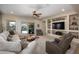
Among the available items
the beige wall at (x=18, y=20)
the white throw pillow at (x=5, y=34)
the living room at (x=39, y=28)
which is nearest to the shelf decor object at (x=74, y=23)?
the living room at (x=39, y=28)

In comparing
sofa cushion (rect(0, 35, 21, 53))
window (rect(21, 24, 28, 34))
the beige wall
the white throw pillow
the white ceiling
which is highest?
the white ceiling

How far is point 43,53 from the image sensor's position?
7.87ft

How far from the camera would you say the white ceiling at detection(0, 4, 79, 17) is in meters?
2.35

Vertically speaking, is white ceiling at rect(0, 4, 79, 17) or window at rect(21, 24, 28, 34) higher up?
white ceiling at rect(0, 4, 79, 17)

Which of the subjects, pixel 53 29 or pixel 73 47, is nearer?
pixel 73 47

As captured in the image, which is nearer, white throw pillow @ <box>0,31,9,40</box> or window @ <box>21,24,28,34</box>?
white throw pillow @ <box>0,31,9,40</box>

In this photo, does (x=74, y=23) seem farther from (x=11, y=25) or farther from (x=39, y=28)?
(x=11, y=25)

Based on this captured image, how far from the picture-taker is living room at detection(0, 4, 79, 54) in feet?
7.70

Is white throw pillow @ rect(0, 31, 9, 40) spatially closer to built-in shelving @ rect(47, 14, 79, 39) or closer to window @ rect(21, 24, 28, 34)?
window @ rect(21, 24, 28, 34)

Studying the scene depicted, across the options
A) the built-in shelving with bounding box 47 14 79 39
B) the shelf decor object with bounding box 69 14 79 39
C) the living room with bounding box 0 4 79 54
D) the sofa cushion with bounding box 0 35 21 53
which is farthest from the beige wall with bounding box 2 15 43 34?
the shelf decor object with bounding box 69 14 79 39

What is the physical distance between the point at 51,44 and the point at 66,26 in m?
0.44

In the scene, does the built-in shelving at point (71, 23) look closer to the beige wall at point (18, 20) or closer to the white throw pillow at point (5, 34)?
the beige wall at point (18, 20)
